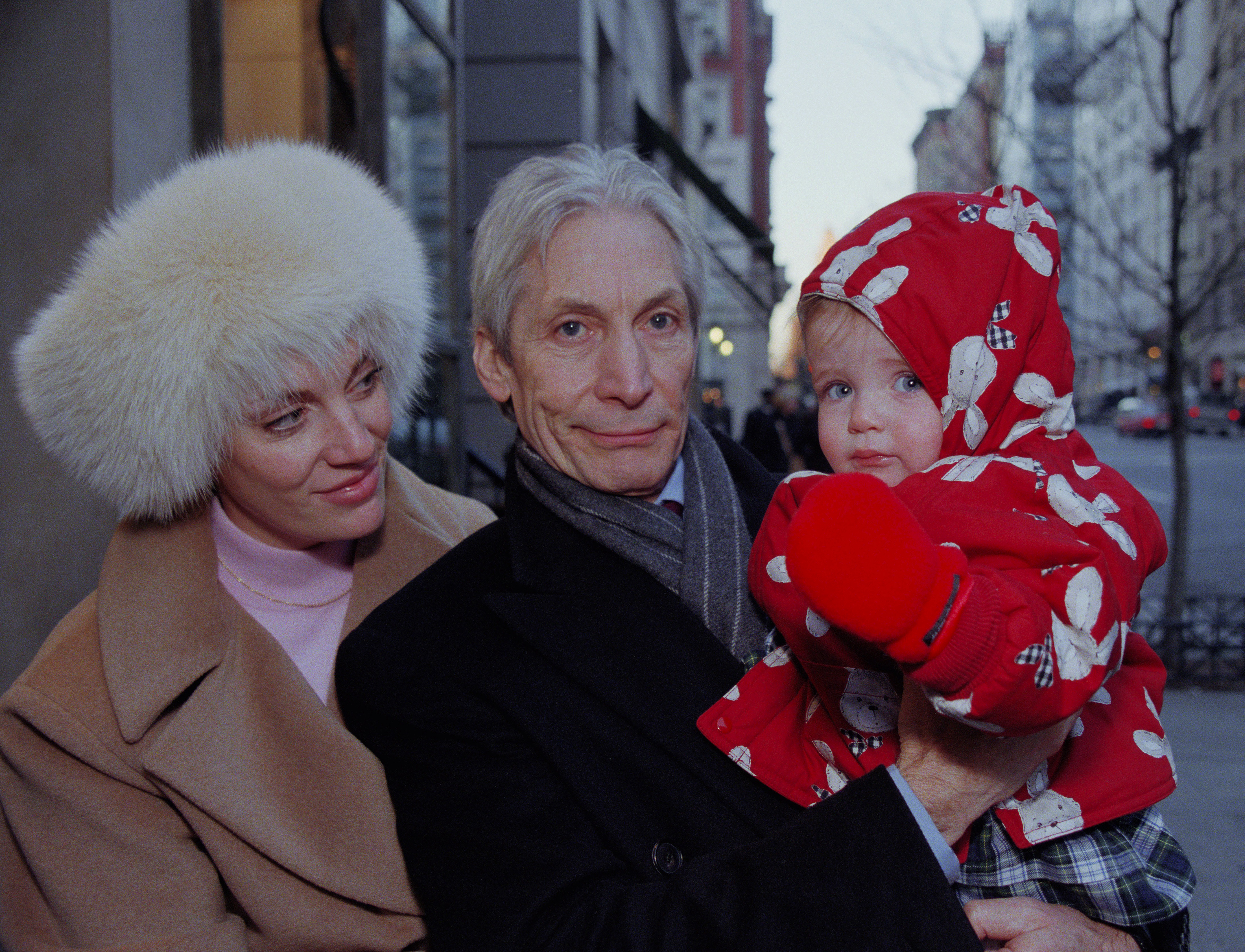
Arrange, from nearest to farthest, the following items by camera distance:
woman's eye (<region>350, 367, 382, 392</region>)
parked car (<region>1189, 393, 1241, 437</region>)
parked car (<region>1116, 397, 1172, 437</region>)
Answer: woman's eye (<region>350, 367, 382, 392</region>)
parked car (<region>1189, 393, 1241, 437</region>)
parked car (<region>1116, 397, 1172, 437</region>)

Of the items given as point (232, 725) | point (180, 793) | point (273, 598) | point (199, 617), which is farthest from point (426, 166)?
point (180, 793)

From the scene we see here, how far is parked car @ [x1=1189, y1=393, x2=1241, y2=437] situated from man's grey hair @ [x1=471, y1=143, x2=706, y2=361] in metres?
34.9

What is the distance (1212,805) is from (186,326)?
451 centimetres

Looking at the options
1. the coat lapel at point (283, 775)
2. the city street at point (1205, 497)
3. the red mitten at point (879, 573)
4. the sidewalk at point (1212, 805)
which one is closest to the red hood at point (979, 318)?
the red mitten at point (879, 573)

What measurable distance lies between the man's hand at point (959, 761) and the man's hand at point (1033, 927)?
0.45ft

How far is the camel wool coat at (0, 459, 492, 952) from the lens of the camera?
1.95 meters

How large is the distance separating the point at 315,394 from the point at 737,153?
4539cm

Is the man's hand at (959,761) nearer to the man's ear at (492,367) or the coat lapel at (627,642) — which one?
the coat lapel at (627,642)

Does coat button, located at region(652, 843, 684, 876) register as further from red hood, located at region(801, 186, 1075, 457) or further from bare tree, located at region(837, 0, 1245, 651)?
bare tree, located at region(837, 0, 1245, 651)

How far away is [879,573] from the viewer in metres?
1.29

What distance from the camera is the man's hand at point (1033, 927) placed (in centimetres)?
163

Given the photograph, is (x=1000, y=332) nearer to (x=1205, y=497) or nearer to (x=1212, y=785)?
(x=1212, y=785)

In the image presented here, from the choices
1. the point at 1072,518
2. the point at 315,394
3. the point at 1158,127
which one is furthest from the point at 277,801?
the point at 1158,127

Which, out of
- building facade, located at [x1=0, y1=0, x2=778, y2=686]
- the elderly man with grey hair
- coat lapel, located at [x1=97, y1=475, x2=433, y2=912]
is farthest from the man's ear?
coat lapel, located at [x1=97, y1=475, x2=433, y2=912]
